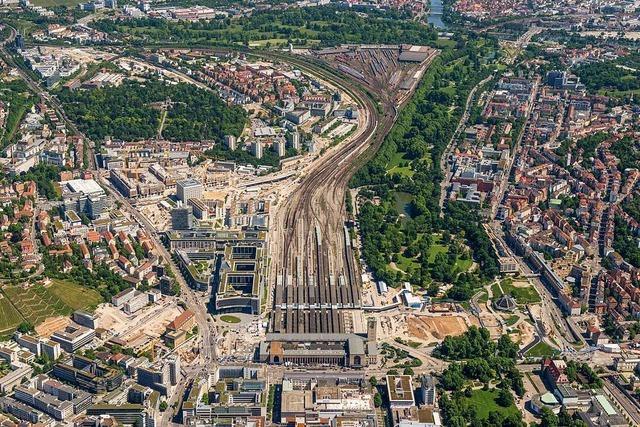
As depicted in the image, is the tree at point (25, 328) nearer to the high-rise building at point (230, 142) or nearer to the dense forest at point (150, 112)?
the high-rise building at point (230, 142)

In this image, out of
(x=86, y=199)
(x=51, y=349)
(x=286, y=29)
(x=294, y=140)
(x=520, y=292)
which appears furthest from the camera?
(x=286, y=29)

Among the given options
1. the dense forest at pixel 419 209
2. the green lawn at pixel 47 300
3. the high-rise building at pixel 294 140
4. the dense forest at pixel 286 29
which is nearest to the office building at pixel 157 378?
the green lawn at pixel 47 300

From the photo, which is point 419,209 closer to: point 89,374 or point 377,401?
point 377,401

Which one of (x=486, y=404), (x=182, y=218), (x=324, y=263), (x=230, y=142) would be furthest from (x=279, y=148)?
(x=486, y=404)

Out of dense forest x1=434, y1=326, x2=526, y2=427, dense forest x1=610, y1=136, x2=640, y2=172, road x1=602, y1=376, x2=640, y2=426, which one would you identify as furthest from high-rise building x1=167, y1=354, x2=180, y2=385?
dense forest x1=610, y1=136, x2=640, y2=172

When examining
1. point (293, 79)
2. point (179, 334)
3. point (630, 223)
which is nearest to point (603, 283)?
point (630, 223)

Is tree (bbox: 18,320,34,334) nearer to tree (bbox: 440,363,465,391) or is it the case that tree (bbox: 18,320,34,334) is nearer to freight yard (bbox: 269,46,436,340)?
freight yard (bbox: 269,46,436,340)
